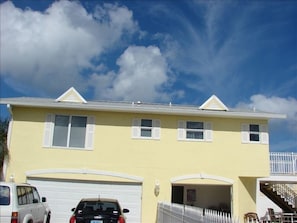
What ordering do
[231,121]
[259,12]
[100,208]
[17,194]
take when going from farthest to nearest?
[231,121] → [259,12] → [100,208] → [17,194]

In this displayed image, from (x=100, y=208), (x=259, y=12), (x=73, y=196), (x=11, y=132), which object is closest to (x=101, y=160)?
(x=73, y=196)

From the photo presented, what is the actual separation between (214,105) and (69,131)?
24.5 ft

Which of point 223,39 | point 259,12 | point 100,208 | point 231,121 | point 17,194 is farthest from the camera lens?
point 231,121

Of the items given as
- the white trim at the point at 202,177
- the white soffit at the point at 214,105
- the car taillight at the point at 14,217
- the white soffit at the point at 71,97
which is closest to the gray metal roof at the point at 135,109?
the white soffit at the point at 71,97

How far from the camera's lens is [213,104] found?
60.1ft

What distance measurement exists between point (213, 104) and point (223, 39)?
11.5ft

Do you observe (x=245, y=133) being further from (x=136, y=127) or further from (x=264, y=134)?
(x=136, y=127)

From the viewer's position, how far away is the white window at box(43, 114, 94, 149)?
676 inches

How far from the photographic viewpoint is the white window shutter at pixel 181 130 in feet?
58.0

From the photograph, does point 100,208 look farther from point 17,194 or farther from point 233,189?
point 233,189

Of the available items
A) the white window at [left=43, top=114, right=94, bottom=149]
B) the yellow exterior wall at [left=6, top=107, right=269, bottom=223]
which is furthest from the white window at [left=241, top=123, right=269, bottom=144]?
the white window at [left=43, top=114, right=94, bottom=149]

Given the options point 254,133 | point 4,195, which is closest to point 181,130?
point 254,133

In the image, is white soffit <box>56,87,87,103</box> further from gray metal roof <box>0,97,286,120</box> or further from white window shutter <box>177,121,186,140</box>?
white window shutter <box>177,121,186,140</box>

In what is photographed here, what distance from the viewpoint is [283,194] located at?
22.2 m
